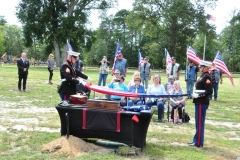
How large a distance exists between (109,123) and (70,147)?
0.83 meters

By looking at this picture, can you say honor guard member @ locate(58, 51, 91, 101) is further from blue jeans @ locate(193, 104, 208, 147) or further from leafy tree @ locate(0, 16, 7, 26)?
leafy tree @ locate(0, 16, 7, 26)

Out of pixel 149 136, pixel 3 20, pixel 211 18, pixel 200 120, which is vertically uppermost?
pixel 3 20

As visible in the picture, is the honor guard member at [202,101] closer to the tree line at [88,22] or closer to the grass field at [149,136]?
the grass field at [149,136]

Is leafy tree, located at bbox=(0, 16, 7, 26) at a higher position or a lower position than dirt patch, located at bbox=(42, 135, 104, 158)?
higher

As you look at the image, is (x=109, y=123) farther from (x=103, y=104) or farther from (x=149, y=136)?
(x=149, y=136)

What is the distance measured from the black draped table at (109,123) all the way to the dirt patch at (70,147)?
0.58 ft

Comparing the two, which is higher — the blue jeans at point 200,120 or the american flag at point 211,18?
A: the american flag at point 211,18

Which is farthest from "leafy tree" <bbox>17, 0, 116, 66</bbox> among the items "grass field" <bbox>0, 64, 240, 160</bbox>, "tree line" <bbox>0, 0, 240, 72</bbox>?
"grass field" <bbox>0, 64, 240, 160</bbox>

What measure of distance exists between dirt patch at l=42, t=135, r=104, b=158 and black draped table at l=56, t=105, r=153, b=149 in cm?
18

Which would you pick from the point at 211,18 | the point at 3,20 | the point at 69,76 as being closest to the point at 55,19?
the point at 211,18

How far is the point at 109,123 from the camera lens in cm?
542

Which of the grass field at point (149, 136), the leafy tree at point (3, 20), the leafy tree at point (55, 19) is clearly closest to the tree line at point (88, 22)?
the leafy tree at point (55, 19)

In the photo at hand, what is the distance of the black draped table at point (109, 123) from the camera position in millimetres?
5348

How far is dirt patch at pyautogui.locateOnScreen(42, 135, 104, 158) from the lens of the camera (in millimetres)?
5156
